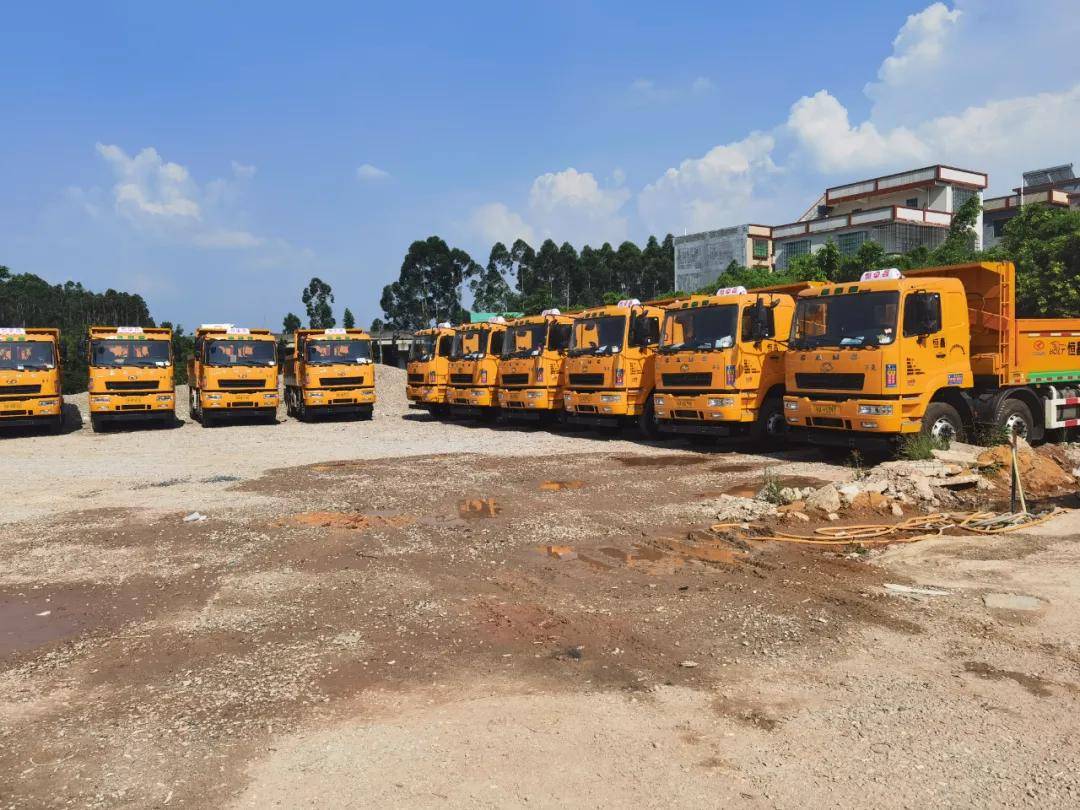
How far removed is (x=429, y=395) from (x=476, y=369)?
119 inches

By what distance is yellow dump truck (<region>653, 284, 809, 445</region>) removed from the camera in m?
13.8

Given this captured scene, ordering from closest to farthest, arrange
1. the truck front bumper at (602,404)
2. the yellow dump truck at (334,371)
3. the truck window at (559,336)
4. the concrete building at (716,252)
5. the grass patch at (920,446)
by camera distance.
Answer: the grass patch at (920,446) → the truck front bumper at (602,404) → the truck window at (559,336) → the yellow dump truck at (334,371) → the concrete building at (716,252)

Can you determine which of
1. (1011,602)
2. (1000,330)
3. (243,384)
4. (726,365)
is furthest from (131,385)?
(1011,602)

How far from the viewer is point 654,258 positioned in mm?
79062

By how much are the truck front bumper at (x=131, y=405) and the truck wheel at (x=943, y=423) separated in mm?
17174

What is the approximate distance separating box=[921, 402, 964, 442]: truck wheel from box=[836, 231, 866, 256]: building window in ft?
126

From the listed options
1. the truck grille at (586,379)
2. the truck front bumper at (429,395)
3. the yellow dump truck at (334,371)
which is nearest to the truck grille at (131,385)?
the yellow dump truck at (334,371)

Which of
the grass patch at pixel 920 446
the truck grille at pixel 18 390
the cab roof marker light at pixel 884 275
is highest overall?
the cab roof marker light at pixel 884 275

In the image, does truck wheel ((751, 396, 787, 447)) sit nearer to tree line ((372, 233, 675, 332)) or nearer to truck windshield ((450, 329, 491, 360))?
truck windshield ((450, 329, 491, 360))

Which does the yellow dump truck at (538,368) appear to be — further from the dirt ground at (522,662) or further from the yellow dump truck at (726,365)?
the dirt ground at (522,662)

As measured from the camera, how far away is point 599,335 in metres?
17.0

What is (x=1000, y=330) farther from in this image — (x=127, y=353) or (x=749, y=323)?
(x=127, y=353)

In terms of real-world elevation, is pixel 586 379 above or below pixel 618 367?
below

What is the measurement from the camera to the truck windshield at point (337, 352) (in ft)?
74.3
